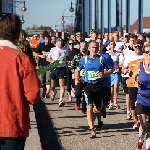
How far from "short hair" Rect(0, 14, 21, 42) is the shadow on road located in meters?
4.50

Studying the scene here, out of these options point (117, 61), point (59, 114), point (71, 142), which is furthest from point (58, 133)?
point (117, 61)

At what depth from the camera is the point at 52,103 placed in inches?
615

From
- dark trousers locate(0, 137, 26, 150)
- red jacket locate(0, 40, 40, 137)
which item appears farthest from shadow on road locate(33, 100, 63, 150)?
red jacket locate(0, 40, 40, 137)

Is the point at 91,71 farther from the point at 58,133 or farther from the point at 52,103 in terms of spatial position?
the point at 52,103

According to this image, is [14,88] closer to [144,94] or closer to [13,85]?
[13,85]

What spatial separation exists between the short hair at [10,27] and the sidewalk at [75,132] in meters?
3.87

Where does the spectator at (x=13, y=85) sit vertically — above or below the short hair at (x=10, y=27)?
below

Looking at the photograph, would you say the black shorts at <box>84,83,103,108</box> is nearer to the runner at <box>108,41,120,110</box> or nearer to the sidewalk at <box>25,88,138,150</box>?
the sidewalk at <box>25,88,138,150</box>

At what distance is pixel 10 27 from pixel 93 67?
5.56 metres

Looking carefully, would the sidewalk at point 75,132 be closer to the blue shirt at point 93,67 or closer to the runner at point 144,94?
the runner at point 144,94

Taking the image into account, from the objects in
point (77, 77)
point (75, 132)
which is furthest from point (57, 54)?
point (75, 132)

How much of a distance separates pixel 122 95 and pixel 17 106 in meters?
13.8

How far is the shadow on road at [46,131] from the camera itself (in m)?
9.17

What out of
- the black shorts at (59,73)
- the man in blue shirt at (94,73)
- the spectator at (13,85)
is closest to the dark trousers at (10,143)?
the spectator at (13,85)
